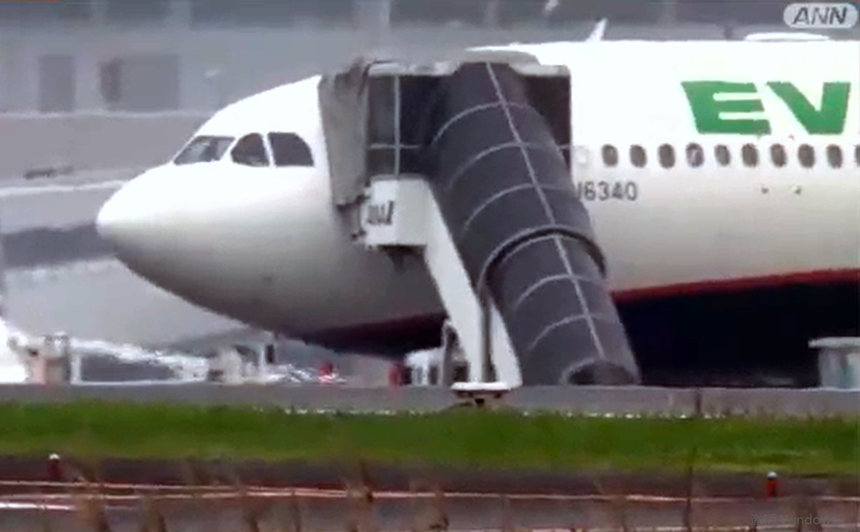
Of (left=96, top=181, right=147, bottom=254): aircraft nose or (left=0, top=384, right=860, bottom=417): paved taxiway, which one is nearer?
(left=0, top=384, right=860, bottom=417): paved taxiway

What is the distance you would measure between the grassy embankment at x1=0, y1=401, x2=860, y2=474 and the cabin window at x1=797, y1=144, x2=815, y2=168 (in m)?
9.05

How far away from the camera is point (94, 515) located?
11305 millimetres

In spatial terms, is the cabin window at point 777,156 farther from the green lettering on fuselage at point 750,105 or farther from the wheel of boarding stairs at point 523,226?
the wheel of boarding stairs at point 523,226

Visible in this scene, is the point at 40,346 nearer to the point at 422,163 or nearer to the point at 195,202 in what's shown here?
the point at 195,202

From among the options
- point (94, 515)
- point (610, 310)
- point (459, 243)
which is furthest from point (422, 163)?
point (94, 515)

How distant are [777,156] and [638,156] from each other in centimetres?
156

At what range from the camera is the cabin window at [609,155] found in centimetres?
2753

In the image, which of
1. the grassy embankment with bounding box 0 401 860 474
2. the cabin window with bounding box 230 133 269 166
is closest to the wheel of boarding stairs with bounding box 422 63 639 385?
the cabin window with bounding box 230 133 269 166

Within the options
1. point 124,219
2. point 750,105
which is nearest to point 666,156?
point 750,105

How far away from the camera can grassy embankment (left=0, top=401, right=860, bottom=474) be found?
16547mm

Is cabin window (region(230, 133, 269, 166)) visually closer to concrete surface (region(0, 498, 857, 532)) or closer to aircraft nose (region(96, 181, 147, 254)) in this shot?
aircraft nose (region(96, 181, 147, 254))

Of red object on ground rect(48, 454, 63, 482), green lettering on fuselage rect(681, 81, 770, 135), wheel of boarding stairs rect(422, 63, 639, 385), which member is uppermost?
green lettering on fuselage rect(681, 81, 770, 135)

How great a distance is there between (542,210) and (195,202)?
433 cm

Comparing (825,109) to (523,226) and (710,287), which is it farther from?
(523,226)
